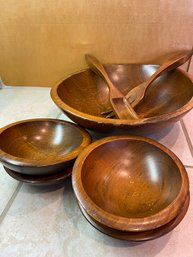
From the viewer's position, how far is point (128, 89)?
55 cm

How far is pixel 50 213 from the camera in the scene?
1.11 ft

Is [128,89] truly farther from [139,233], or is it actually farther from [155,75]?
[139,233]

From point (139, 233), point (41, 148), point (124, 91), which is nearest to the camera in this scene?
point (139, 233)

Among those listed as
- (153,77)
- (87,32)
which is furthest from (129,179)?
(87,32)

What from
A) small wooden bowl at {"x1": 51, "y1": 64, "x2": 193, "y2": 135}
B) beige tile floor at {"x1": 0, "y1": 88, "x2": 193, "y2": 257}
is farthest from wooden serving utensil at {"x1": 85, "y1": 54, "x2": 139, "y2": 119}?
beige tile floor at {"x1": 0, "y1": 88, "x2": 193, "y2": 257}

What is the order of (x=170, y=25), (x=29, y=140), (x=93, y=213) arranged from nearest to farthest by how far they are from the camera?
(x=93, y=213) → (x=29, y=140) → (x=170, y=25)

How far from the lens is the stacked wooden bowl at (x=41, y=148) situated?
32 cm

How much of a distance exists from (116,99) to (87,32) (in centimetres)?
20

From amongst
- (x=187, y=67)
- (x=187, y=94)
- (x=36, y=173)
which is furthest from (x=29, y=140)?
(x=187, y=67)

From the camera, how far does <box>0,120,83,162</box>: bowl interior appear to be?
0.38 meters

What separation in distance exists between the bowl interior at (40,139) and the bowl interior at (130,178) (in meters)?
0.06

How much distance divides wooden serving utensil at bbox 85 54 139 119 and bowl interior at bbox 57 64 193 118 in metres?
0.03

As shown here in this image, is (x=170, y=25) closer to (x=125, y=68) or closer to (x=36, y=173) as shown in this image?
(x=125, y=68)

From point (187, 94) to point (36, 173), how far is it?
32cm
